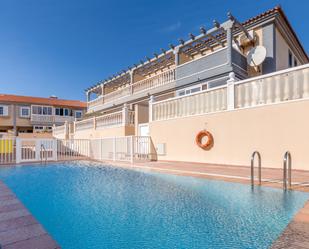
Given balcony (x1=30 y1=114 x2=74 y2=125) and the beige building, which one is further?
balcony (x1=30 y1=114 x2=74 y2=125)

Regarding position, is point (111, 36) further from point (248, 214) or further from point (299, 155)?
point (248, 214)

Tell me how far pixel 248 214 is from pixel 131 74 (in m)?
19.2

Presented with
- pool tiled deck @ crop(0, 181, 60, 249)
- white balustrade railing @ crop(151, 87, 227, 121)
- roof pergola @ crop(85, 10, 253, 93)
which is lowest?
pool tiled deck @ crop(0, 181, 60, 249)

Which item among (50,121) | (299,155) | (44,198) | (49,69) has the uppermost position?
(49,69)

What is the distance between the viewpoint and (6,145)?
44.8ft

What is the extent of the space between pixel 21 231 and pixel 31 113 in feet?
119

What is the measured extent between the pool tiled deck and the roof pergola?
12.3 meters

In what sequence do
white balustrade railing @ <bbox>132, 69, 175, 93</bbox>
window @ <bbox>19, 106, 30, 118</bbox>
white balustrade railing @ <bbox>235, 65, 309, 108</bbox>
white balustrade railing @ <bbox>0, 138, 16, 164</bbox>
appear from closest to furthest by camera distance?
white balustrade railing @ <bbox>235, 65, 309, 108</bbox>
white balustrade railing @ <bbox>0, 138, 16, 164</bbox>
white balustrade railing @ <bbox>132, 69, 175, 93</bbox>
window @ <bbox>19, 106, 30, 118</bbox>

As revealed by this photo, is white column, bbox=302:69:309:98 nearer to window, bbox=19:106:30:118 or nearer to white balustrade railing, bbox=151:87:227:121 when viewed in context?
white balustrade railing, bbox=151:87:227:121

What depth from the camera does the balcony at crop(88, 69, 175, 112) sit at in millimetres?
17328

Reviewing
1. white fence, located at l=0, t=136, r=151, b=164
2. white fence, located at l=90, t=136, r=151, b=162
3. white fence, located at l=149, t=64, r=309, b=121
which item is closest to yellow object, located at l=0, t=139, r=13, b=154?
white fence, located at l=0, t=136, r=151, b=164


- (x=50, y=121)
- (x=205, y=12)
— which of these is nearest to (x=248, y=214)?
(x=205, y=12)

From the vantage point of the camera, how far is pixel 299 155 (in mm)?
7312

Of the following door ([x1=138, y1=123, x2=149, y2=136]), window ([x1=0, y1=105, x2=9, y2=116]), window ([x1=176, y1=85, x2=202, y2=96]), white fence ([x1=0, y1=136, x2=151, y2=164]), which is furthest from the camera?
window ([x1=0, y1=105, x2=9, y2=116])
